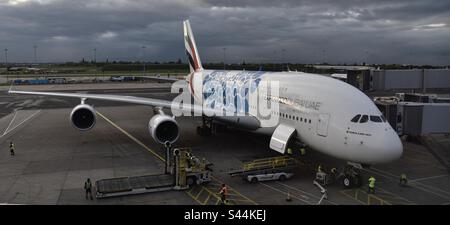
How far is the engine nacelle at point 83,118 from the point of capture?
21.1 metres

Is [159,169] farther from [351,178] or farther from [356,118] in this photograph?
[356,118]

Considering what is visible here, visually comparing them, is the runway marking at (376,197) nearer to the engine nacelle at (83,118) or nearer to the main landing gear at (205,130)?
the main landing gear at (205,130)

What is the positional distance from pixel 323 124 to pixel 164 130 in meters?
8.09

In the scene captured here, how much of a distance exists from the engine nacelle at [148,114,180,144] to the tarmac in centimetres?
123

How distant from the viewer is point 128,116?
36.3 metres

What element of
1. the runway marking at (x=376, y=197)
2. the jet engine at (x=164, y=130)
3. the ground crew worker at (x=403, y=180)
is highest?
the jet engine at (x=164, y=130)

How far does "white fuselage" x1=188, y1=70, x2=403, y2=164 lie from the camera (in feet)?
43.7

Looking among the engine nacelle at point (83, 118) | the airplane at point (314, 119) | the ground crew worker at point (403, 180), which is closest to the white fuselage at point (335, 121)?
the airplane at point (314, 119)

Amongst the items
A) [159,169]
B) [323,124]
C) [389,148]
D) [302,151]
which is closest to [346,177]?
[323,124]

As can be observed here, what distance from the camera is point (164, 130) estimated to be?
19.1m

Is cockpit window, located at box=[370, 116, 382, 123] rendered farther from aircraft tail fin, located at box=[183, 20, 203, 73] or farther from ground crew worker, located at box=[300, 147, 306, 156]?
aircraft tail fin, located at box=[183, 20, 203, 73]

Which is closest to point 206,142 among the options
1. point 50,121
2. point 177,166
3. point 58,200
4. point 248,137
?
point 248,137

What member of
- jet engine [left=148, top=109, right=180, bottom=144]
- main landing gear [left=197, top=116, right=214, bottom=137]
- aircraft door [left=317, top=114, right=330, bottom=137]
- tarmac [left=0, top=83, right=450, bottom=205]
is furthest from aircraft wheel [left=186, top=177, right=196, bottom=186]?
main landing gear [left=197, top=116, right=214, bottom=137]

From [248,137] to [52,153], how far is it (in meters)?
11.8
